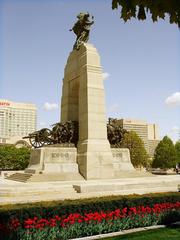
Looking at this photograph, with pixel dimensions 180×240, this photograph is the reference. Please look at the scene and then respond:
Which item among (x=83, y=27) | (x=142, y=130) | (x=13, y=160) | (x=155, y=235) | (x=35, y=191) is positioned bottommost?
(x=155, y=235)

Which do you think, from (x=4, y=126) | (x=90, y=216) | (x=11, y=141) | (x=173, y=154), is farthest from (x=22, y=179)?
(x=4, y=126)

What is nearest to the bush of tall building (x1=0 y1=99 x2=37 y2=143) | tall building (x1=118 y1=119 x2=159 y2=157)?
tall building (x1=118 y1=119 x2=159 y2=157)

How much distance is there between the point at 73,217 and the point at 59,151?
12.2 m

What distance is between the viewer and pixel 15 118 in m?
169

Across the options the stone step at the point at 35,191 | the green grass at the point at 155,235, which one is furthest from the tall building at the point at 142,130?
the green grass at the point at 155,235

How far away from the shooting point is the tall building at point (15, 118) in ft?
541

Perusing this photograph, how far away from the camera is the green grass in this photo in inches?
342

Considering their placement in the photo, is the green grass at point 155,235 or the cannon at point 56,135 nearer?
the green grass at point 155,235

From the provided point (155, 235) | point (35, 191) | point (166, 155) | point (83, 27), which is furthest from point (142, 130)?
point (155, 235)

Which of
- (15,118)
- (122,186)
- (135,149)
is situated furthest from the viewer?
(15,118)

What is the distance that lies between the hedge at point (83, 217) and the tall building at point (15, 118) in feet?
520

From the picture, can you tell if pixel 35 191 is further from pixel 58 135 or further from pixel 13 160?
pixel 13 160

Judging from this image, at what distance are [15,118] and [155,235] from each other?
16629 centimetres

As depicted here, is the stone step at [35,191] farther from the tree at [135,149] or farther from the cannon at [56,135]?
the tree at [135,149]
